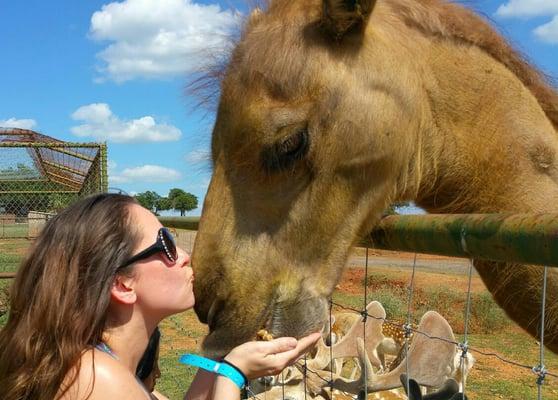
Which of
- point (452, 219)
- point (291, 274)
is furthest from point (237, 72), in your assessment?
point (452, 219)

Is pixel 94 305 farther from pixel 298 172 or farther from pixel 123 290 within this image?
pixel 298 172

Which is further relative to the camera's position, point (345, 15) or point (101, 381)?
point (345, 15)

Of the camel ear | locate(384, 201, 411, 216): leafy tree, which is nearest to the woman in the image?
locate(384, 201, 411, 216): leafy tree

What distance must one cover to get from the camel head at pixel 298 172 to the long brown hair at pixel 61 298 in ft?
1.89

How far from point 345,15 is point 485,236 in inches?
47.2

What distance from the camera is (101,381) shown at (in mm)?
1548

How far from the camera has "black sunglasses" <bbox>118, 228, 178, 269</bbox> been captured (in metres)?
1.70

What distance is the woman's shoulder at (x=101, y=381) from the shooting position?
1526 millimetres

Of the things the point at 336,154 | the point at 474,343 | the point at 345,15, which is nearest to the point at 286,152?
the point at 336,154

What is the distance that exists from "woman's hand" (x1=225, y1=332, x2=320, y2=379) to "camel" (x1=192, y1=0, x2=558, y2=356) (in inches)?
10.9

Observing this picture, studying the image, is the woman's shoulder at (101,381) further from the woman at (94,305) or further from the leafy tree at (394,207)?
the leafy tree at (394,207)

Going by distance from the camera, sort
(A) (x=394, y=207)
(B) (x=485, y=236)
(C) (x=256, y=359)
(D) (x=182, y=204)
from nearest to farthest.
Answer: (B) (x=485, y=236) < (C) (x=256, y=359) < (A) (x=394, y=207) < (D) (x=182, y=204)

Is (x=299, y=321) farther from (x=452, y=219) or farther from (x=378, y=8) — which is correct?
(x=378, y=8)

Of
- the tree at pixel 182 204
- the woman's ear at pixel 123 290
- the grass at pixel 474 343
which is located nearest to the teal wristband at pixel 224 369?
the woman's ear at pixel 123 290
